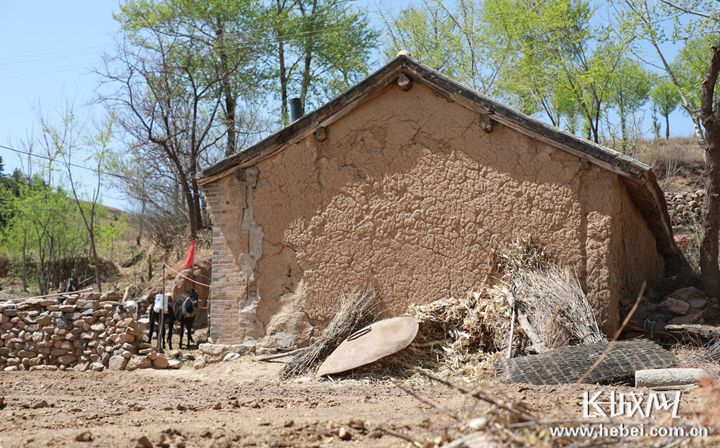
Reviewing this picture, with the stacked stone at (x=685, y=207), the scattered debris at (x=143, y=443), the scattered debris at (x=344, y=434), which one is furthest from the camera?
the stacked stone at (x=685, y=207)

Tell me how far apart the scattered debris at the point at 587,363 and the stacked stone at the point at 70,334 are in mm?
6257

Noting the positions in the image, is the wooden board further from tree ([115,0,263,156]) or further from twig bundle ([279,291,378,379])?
tree ([115,0,263,156])

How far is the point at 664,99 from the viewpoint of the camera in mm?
42250

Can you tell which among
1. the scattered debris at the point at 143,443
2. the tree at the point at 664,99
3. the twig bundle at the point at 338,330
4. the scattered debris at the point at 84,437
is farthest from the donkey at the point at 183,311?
the tree at the point at 664,99

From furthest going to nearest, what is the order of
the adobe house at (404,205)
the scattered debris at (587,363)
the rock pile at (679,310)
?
the rock pile at (679,310) < the adobe house at (404,205) < the scattered debris at (587,363)

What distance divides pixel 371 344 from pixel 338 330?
87cm

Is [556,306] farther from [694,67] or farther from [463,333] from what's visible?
[694,67]

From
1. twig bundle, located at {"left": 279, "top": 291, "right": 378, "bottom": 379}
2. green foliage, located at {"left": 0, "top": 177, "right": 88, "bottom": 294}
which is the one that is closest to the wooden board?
twig bundle, located at {"left": 279, "top": 291, "right": 378, "bottom": 379}

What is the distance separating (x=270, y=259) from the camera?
39.0 ft

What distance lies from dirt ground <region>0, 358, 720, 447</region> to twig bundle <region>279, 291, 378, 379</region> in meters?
0.40

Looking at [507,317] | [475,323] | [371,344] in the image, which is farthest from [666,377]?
[371,344]

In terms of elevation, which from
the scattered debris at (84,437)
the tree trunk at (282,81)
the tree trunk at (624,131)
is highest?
the tree trunk at (282,81)

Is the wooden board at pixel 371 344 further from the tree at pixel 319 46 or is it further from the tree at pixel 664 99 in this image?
the tree at pixel 664 99

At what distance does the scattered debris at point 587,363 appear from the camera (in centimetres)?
821
